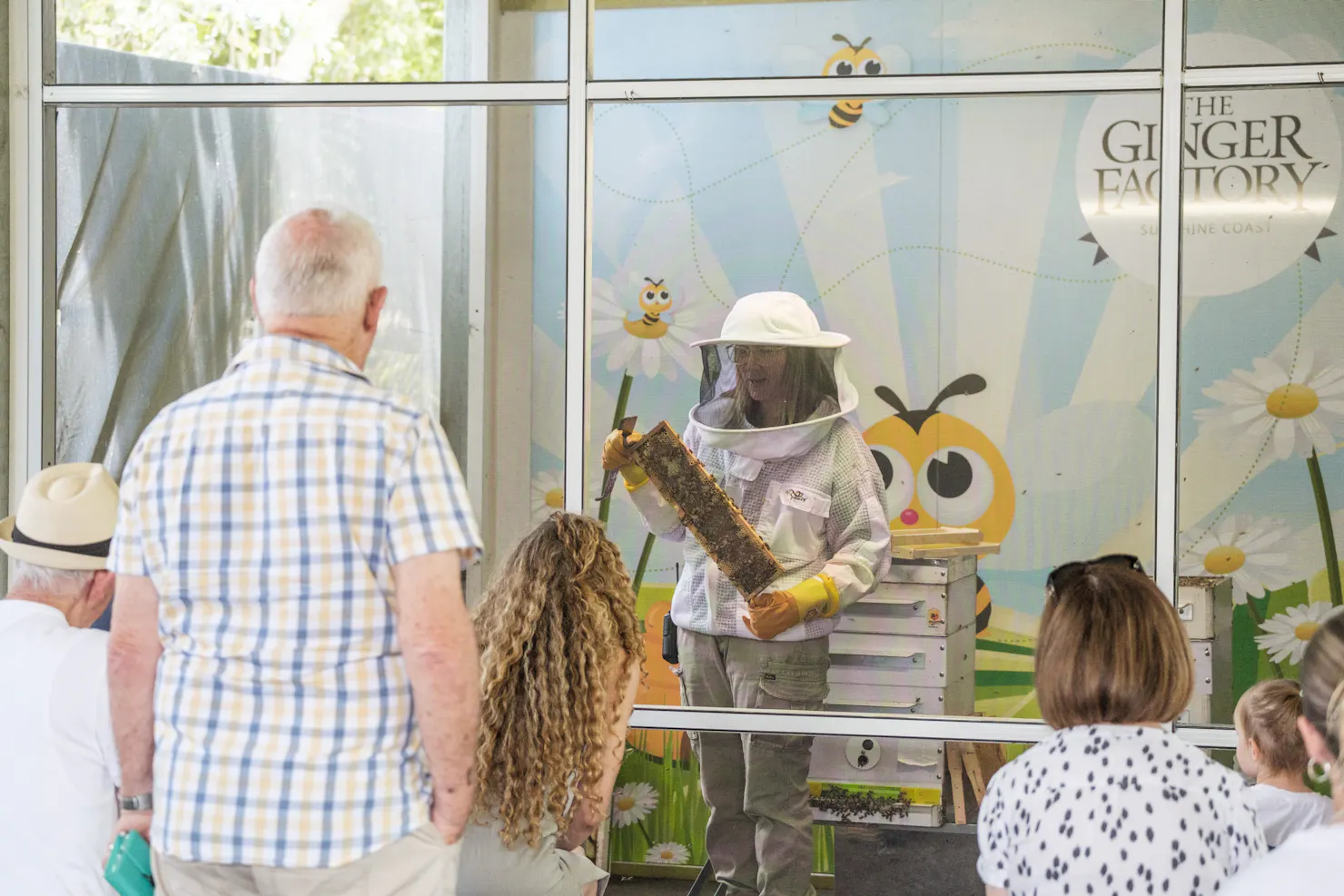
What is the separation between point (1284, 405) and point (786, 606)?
1.83 m

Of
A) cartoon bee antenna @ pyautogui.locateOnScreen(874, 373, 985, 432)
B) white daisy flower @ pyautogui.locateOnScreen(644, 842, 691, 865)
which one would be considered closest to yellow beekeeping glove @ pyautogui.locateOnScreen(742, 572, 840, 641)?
cartoon bee antenna @ pyautogui.locateOnScreen(874, 373, 985, 432)

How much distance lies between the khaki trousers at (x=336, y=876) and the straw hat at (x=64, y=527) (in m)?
0.55

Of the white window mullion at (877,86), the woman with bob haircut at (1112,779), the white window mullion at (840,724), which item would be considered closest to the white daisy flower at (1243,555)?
the white window mullion at (840,724)

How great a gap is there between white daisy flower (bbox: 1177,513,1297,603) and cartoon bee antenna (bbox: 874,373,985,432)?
827mm

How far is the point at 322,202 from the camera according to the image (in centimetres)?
368

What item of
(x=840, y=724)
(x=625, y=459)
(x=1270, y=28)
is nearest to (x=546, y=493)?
(x=625, y=459)

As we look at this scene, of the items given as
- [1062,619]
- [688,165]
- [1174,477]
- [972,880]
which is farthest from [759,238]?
[1062,619]

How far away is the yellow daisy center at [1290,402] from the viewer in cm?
381

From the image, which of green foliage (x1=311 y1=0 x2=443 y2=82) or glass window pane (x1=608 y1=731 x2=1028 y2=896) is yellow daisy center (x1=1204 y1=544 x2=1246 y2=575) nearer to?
glass window pane (x1=608 y1=731 x2=1028 y2=896)

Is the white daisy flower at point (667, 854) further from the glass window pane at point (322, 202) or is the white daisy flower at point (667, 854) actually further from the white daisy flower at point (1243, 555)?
the white daisy flower at point (1243, 555)

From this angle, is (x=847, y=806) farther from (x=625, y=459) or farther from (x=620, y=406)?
(x=620, y=406)

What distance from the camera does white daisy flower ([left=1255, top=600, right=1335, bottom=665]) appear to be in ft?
12.5

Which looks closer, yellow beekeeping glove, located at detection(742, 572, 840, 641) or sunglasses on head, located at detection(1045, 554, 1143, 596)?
sunglasses on head, located at detection(1045, 554, 1143, 596)

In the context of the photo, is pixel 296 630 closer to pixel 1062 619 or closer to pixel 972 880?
pixel 1062 619
